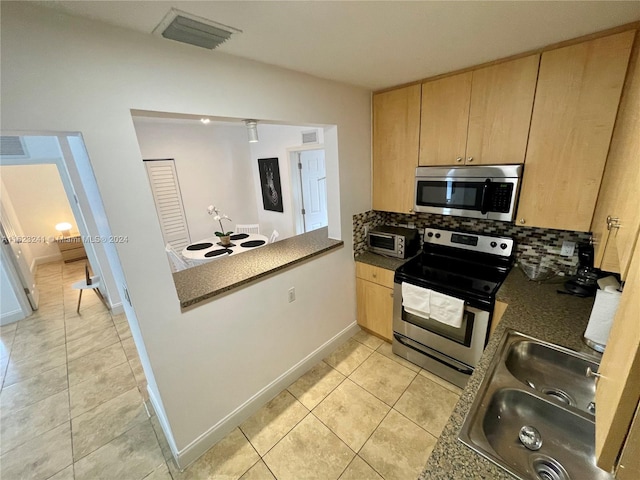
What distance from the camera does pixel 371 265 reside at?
7.93 ft

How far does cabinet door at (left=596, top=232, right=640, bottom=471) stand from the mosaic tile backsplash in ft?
5.16

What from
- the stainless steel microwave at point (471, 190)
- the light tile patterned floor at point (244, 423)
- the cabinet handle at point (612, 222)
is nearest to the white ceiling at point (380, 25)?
the stainless steel microwave at point (471, 190)

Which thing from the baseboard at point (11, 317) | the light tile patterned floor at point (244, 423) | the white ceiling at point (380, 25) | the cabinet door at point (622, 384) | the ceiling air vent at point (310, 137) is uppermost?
the white ceiling at point (380, 25)

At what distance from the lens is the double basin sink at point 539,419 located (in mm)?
896

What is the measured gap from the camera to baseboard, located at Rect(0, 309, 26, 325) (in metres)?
3.28

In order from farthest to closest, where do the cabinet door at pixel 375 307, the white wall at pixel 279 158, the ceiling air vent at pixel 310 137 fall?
the white wall at pixel 279 158 → the ceiling air vent at pixel 310 137 → the cabinet door at pixel 375 307

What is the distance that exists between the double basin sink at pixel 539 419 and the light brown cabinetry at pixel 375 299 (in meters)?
1.12

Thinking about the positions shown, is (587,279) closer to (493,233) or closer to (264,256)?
(493,233)

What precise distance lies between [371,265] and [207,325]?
144 cm

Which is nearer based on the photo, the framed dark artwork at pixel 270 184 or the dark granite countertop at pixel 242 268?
the dark granite countertop at pixel 242 268

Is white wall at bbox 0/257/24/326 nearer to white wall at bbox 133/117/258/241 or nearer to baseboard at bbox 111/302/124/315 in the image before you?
baseboard at bbox 111/302/124/315

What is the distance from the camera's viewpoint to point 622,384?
19.4 inches

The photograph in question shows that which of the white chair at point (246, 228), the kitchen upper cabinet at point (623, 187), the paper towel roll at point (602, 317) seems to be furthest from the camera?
the white chair at point (246, 228)

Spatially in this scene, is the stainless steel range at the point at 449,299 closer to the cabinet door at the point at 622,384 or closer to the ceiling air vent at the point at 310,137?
the cabinet door at the point at 622,384
